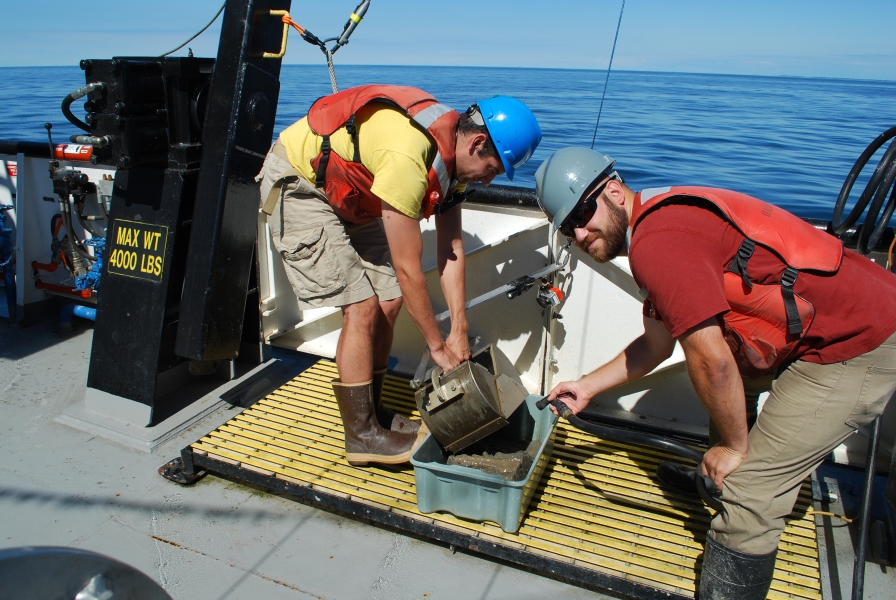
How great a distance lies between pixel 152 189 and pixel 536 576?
2.36 m

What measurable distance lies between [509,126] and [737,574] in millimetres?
1705

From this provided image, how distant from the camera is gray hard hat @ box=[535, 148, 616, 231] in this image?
77.2 inches

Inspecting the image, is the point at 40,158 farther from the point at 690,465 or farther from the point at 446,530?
the point at 690,465

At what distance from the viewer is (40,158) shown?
162 inches

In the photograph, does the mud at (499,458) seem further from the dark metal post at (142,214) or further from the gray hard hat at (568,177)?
the dark metal post at (142,214)

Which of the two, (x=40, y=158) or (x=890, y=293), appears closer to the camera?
(x=890, y=293)

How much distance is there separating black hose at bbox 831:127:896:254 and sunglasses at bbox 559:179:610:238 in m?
1.03

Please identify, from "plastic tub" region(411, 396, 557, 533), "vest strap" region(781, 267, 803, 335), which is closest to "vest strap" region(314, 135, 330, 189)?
"plastic tub" region(411, 396, 557, 533)

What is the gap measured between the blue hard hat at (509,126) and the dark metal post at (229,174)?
1.05 meters

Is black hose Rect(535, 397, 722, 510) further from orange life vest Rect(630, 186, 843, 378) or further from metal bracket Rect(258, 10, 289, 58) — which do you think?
metal bracket Rect(258, 10, 289, 58)

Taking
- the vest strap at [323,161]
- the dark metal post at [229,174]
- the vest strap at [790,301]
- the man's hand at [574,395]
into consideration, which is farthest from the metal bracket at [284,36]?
the vest strap at [790,301]

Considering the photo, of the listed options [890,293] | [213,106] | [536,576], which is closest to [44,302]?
[213,106]

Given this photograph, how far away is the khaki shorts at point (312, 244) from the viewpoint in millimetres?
2594

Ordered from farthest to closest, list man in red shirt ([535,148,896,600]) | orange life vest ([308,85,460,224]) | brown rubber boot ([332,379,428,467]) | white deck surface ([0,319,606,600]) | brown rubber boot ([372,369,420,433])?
brown rubber boot ([372,369,420,433])
brown rubber boot ([332,379,428,467])
orange life vest ([308,85,460,224])
white deck surface ([0,319,606,600])
man in red shirt ([535,148,896,600])
